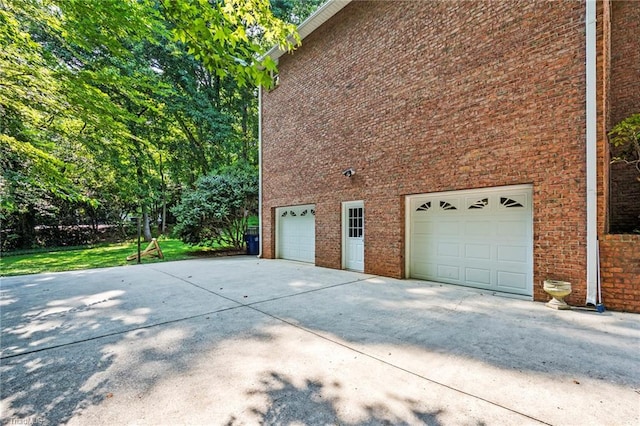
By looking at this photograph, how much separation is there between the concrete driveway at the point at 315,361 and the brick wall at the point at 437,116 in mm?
2026

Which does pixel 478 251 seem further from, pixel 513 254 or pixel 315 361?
pixel 315 361

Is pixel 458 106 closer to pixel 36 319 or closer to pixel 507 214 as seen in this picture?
pixel 507 214

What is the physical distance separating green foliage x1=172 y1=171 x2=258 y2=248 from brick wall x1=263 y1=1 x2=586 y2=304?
9.21ft

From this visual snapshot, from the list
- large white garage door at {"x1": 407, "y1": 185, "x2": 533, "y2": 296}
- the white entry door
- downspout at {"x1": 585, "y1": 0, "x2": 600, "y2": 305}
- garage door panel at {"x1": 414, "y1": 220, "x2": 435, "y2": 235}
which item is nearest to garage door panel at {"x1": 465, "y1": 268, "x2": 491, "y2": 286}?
large white garage door at {"x1": 407, "y1": 185, "x2": 533, "y2": 296}

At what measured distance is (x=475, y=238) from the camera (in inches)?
236

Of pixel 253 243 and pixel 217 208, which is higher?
pixel 217 208

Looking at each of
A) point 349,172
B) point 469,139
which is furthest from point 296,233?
point 469,139

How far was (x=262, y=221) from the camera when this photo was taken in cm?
1139

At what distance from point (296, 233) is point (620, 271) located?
802cm

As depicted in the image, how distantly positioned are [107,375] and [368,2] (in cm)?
918

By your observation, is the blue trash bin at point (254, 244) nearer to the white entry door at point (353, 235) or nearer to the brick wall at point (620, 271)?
the white entry door at point (353, 235)

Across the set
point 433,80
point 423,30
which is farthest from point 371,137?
point 423,30

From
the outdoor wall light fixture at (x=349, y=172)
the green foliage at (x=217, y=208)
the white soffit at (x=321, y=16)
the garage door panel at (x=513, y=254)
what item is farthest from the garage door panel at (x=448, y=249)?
the green foliage at (x=217, y=208)

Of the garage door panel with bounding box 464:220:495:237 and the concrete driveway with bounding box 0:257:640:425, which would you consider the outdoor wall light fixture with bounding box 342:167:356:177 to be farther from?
the concrete driveway with bounding box 0:257:640:425
